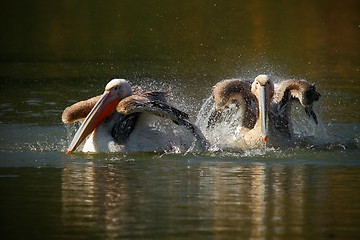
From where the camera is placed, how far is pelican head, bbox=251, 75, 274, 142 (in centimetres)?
1070

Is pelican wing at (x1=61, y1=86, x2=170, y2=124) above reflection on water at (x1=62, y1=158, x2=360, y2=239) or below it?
above

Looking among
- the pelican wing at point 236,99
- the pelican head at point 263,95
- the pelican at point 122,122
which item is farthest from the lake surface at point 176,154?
the pelican wing at point 236,99

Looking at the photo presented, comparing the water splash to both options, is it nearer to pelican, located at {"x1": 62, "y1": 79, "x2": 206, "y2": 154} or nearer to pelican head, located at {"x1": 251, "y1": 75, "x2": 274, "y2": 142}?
pelican head, located at {"x1": 251, "y1": 75, "x2": 274, "y2": 142}

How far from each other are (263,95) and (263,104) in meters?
0.13

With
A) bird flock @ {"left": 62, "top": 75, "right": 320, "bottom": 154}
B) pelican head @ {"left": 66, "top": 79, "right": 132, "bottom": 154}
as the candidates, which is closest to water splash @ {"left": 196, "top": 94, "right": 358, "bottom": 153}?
bird flock @ {"left": 62, "top": 75, "right": 320, "bottom": 154}

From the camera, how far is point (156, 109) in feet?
34.2

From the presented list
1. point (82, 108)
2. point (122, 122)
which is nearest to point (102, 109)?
point (122, 122)

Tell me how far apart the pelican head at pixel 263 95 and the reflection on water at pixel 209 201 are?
925 millimetres

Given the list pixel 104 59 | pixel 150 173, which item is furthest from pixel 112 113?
pixel 104 59

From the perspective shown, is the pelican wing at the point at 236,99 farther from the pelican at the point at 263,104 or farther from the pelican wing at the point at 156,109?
the pelican wing at the point at 156,109

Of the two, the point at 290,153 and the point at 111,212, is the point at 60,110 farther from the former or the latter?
the point at 111,212

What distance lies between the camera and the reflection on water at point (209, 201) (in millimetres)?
7234

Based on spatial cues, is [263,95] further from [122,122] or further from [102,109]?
[102,109]

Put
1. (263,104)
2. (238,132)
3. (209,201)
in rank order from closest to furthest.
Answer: (209,201) → (263,104) → (238,132)
